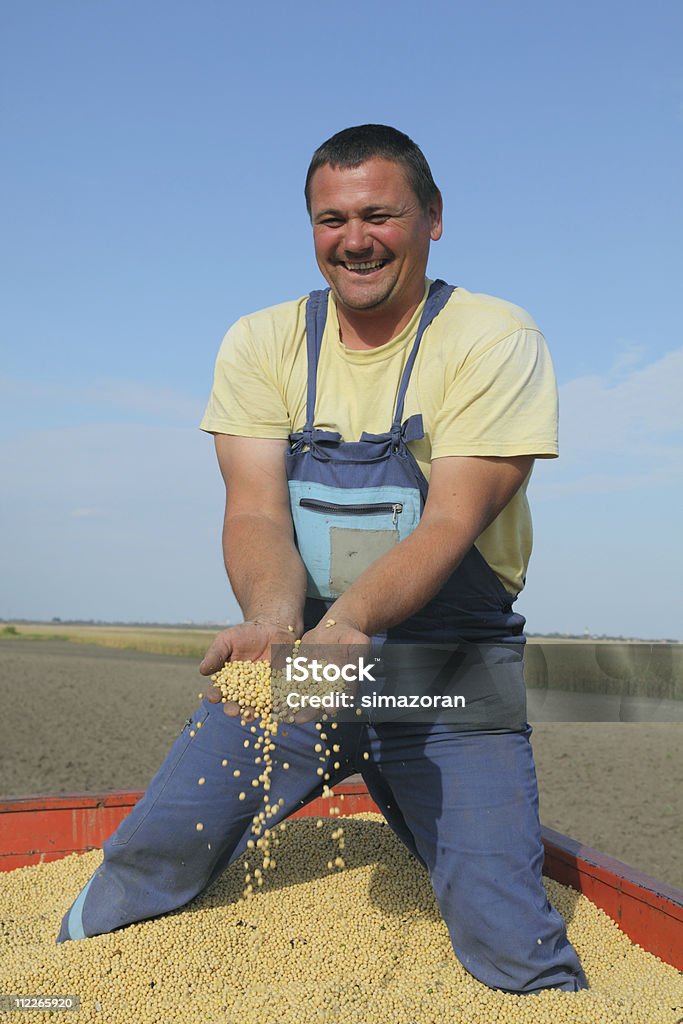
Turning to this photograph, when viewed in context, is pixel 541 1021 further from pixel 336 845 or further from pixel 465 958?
pixel 336 845

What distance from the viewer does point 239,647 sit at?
2268 mm

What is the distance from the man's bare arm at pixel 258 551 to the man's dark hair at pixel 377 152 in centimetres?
81

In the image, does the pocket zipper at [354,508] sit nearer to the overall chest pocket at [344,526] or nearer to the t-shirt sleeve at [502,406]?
the overall chest pocket at [344,526]

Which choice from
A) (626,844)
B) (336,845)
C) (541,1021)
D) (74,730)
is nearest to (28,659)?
(74,730)

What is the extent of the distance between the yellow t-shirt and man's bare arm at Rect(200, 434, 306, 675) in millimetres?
77

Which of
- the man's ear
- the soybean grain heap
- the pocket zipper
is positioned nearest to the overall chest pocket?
the pocket zipper

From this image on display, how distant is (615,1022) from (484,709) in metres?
0.78

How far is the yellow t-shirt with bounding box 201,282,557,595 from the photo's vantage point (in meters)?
2.54

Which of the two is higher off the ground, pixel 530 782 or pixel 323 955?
pixel 530 782

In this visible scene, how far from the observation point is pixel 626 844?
17.8ft

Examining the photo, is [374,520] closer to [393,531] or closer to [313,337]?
[393,531]

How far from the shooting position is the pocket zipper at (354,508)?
256 cm

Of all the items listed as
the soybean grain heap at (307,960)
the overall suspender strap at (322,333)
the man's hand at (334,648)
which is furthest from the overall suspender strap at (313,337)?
the soybean grain heap at (307,960)

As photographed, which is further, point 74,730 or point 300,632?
point 74,730
